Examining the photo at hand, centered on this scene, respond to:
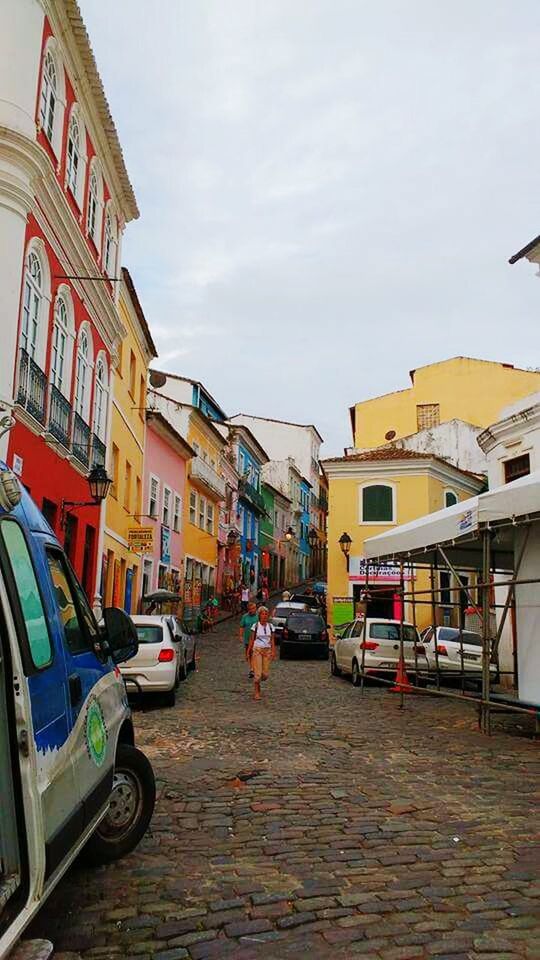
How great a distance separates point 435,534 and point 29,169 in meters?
8.71

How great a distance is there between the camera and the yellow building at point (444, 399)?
36.9 meters

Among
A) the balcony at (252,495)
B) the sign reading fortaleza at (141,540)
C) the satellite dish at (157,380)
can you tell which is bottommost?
the sign reading fortaleza at (141,540)

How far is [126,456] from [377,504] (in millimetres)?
13494

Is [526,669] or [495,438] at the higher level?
[495,438]

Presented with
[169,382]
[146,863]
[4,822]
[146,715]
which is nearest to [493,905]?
[146,863]

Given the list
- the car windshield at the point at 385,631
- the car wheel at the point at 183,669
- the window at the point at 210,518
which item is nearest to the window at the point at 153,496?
the window at the point at 210,518

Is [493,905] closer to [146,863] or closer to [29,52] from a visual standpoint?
[146,863]

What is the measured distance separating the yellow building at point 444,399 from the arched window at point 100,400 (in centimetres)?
2210

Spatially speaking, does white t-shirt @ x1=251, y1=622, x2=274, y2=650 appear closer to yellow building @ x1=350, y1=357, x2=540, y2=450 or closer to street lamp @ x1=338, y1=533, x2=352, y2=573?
street lamp @ x1=338, y1=533, x2=352, y2=573

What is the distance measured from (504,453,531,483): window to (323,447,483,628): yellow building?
13.5 metres

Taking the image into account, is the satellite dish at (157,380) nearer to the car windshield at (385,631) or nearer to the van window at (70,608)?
the car windshield at (385,631)

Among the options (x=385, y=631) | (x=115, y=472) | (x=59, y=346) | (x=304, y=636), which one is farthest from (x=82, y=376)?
(x=304, y=636)

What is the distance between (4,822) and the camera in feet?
9.57

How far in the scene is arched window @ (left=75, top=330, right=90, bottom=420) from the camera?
17125 millimetres
